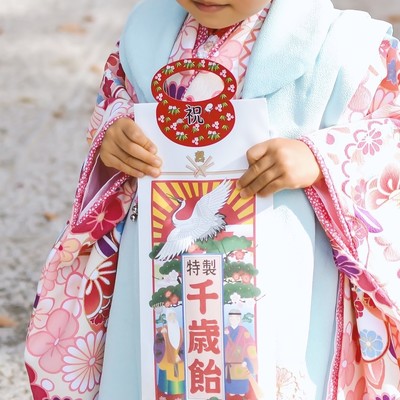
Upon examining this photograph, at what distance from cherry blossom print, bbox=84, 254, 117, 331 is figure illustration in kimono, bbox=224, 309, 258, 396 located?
1.01 feet

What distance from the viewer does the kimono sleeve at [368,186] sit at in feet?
6.00

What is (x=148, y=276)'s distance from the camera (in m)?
1.83

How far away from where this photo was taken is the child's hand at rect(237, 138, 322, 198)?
177cm

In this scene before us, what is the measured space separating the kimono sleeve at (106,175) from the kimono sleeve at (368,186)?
38cm

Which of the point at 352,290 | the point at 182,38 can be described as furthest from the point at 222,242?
the point at 182,38

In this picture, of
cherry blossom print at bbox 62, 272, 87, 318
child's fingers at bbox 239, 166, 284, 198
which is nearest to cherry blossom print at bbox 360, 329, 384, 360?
child's fingers at bbox 239, 166, 284, 198

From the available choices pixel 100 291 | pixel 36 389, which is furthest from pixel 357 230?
pixel 36 389

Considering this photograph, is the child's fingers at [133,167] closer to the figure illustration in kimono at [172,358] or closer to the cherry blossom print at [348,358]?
the figure illustration in kimono at [172,358]

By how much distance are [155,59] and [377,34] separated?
43cm

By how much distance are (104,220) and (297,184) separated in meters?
0.41

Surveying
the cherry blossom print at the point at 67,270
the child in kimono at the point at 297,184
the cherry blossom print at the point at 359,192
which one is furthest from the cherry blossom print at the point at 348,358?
the cherry blossom print at the point at 67,270

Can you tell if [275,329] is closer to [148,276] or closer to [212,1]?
→ [148,276]

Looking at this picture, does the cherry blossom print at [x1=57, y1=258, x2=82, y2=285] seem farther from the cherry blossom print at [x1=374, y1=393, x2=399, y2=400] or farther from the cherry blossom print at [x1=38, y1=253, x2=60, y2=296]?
the cherry blossom print at [x1=374, y1=393, x2=399, y2=400]

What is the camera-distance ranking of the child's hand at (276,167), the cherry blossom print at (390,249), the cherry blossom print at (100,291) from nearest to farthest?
the child's hand at (276,167) < the cherry blossom print at (390,249) < the cherry blossom print at (100,291)
